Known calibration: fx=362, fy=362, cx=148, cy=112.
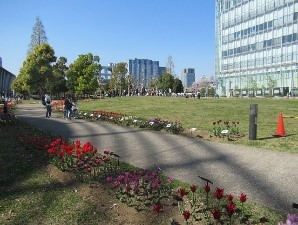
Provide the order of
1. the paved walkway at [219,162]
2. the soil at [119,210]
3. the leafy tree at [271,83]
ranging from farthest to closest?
the leafy tree at [271,83], the paved walkway at [219,162], the soil at [119,210]

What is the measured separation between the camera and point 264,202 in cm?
543

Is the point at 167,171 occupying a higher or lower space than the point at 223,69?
lower

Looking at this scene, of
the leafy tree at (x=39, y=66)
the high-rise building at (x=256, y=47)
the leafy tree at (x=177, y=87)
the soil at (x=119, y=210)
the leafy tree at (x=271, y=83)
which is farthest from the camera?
the leafy tree at (x=177, y=87)

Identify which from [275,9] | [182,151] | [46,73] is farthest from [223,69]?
[182,151]

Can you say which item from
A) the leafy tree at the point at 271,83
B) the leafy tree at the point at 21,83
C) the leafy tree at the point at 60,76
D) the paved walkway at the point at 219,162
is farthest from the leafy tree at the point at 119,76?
the paved walkway at the point at 219,162

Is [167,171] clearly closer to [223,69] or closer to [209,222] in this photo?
[209,222]

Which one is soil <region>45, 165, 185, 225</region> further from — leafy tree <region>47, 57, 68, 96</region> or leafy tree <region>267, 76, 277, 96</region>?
leafy tree <region>47, 57, 68, 96</region>

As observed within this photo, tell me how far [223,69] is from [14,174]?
276ft

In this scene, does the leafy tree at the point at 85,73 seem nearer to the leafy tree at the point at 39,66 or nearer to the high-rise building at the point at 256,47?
the leafy tree at the point at 39,66

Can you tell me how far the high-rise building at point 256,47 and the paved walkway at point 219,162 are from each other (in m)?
60.4

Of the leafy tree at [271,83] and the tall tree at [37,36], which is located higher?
the tall tree at [37,36]

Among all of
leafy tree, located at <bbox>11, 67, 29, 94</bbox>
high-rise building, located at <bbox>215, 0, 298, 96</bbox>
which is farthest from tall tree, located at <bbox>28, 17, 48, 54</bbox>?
high-rise building, located at <bbox>215, 0, 298, 96</bbox>

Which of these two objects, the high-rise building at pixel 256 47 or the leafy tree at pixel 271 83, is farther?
the leafy tree at pixel 271 83

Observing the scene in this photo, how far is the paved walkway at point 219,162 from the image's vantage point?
239 inches
